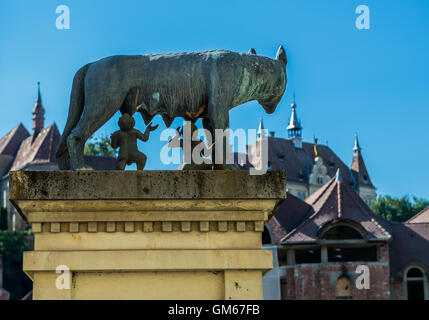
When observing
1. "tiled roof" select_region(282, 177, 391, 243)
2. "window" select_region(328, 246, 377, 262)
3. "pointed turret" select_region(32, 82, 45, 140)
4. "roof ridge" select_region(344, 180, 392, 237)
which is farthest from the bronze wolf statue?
"pointed turret" select_region(32, 82, 45, 140)

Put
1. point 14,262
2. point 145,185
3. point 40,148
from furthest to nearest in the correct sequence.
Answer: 1. point 40,148
2. point 14,262
3. point 145,185

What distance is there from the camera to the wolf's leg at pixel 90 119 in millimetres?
6254

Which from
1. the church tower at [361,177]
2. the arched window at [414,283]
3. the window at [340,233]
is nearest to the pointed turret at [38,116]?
the church tower at [361,177]

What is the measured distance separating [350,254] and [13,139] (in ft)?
239

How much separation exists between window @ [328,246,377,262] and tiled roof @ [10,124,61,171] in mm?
53116

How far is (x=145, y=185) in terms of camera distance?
5688 mm

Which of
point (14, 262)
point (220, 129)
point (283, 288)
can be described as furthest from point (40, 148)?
point (220, 129)

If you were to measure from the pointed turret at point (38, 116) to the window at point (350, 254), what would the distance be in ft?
214

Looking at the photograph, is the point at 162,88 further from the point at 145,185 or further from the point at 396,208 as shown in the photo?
the point at 396,208

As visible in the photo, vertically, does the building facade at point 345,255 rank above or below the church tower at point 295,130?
below

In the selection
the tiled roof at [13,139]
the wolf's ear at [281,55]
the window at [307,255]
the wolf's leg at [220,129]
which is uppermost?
the tiled roof at [13,139]

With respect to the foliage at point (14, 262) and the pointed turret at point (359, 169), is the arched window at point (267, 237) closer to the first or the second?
the foliage at point (14, 262)
